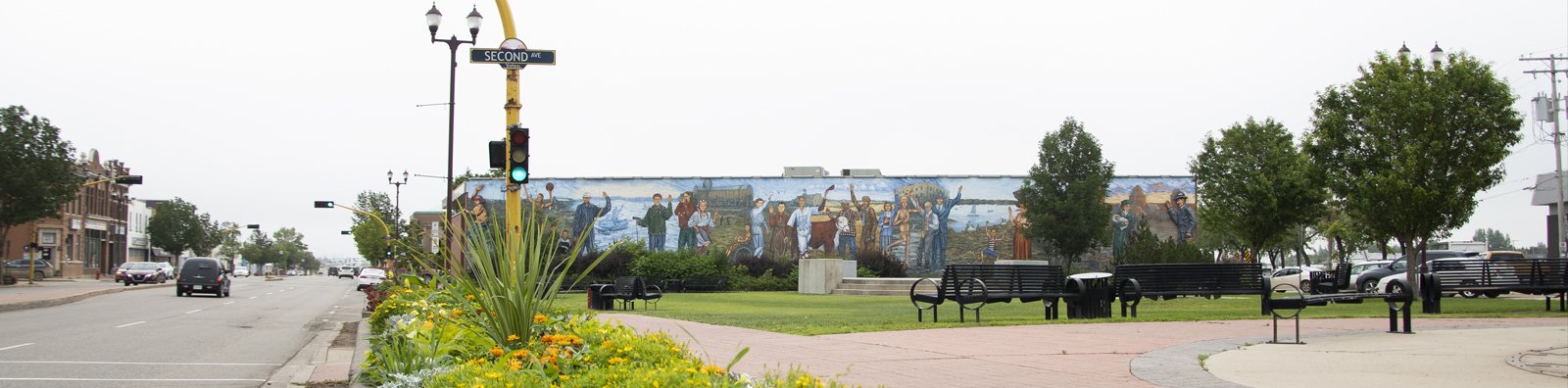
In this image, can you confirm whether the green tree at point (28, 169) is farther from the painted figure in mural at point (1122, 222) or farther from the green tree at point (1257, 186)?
the painted figure in mural at point (1122, 222)

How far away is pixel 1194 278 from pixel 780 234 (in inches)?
1513

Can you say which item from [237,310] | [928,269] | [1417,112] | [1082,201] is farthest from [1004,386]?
[928,269]

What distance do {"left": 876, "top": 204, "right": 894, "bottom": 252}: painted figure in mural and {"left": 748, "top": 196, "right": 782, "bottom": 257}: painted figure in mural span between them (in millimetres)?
5429

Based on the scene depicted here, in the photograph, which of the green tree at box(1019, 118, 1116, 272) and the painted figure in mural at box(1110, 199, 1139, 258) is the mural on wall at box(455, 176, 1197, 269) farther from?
the green tree at box(1019, 118, 1116, 272)

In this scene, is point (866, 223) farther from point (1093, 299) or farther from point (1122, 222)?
point (1093, 299)

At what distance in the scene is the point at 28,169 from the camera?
45562mm

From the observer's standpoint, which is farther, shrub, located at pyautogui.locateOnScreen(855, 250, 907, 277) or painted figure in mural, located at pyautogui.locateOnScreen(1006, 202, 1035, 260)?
painted figure in mural, located at pyautogui.locateOnScreen(1006, 202, 1035, 260)

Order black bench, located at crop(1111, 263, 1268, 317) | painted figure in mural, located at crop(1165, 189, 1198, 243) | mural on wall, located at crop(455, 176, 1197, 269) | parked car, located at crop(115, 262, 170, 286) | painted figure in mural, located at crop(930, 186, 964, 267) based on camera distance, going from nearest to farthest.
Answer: black bench, located at crop(1111, 263, 1268, 317)
painted figure in mural, located at crop(930, 186, 964, 267)
mural on wall, located at crop(455, 176, 1197, 269)
painted figure in mural, located at crop(1165, 189, 1198, 243)
parked car, located at crop(115, 262, 170, 286)

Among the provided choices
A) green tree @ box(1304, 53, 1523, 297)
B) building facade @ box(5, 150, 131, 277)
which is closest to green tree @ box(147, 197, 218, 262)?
building facade @ box(5, 150, 131, 277)

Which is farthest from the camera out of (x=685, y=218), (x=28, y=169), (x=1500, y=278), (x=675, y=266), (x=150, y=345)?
(x=685, y=218)

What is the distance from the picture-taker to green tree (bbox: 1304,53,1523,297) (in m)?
23.0

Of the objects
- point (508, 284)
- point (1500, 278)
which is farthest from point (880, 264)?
point (508, 284)

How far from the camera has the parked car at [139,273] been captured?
58.6m

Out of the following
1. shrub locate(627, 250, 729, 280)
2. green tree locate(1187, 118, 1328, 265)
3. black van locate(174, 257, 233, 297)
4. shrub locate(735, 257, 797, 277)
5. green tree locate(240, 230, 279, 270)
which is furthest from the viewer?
green tree locate(240, 230, 279, 270)
